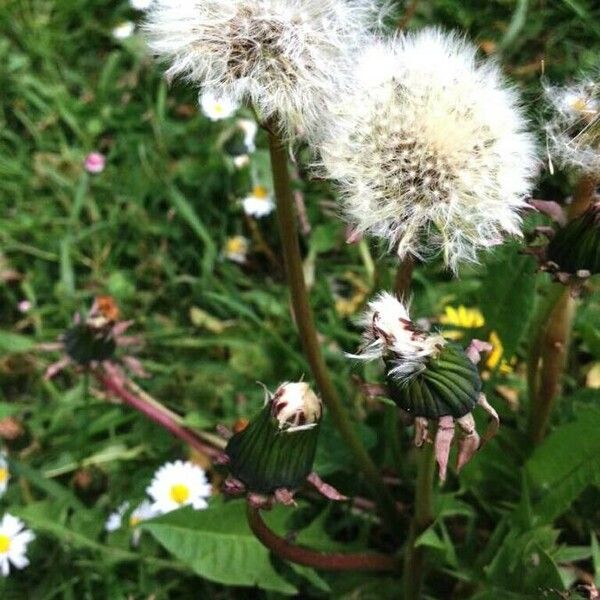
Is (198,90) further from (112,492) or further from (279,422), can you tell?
(112,492)

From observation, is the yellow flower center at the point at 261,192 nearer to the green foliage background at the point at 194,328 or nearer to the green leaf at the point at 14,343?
the green foliage background at the point at 194,328

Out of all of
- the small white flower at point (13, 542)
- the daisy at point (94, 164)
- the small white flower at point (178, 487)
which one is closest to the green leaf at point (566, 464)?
the small white flower at point (178, 487)

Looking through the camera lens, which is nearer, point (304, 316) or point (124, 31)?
point (304, 316)

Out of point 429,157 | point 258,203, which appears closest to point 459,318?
point 258,203

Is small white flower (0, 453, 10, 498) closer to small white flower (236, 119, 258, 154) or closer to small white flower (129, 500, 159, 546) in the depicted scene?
small white flower (129, 500, 159, 546)

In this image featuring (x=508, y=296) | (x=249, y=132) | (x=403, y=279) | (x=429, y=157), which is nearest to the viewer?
(x=429, y=157)

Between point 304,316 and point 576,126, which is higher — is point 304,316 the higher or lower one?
the lower one

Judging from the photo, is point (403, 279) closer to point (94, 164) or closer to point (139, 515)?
point (139, 515)
